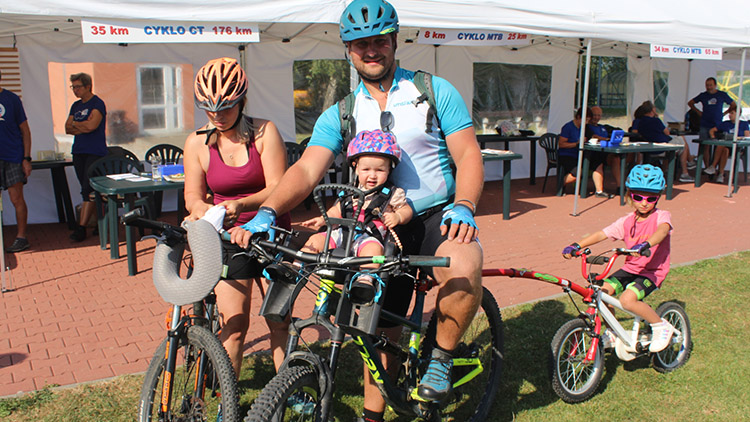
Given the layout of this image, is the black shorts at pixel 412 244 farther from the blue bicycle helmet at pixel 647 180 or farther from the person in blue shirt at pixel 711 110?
the person in blue shirt at pixel 711 110

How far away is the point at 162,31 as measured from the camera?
6.75 meters

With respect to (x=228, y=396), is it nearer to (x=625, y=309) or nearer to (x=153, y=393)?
(x=153, y=393)

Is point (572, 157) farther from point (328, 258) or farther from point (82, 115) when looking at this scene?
point (328, 258)

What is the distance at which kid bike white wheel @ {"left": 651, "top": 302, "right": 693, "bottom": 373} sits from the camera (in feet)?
14.6

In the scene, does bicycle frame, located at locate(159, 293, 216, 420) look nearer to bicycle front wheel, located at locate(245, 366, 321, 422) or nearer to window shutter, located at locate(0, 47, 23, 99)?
bicycle front wheel, located at locate(245, 366, 321, 422)

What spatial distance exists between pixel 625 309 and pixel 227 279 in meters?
2.64

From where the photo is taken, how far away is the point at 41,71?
915 cm

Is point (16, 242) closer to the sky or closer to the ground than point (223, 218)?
closer to the ground

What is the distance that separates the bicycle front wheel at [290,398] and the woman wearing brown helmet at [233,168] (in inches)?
36.3

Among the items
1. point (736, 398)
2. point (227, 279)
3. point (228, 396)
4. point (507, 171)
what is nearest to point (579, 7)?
point (507, 171)

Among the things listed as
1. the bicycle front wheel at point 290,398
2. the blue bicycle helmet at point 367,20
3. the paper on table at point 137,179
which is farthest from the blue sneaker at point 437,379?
the paper on table at point 137,179

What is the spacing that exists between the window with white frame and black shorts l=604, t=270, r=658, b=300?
789 cm

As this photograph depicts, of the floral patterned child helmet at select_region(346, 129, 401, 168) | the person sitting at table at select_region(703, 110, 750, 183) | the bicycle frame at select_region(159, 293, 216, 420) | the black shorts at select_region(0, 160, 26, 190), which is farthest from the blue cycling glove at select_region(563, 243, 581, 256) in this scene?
the person sitting at table at select_region(703, 110, 750, 183)

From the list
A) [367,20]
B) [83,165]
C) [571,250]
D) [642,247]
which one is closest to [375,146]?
[367,20]
